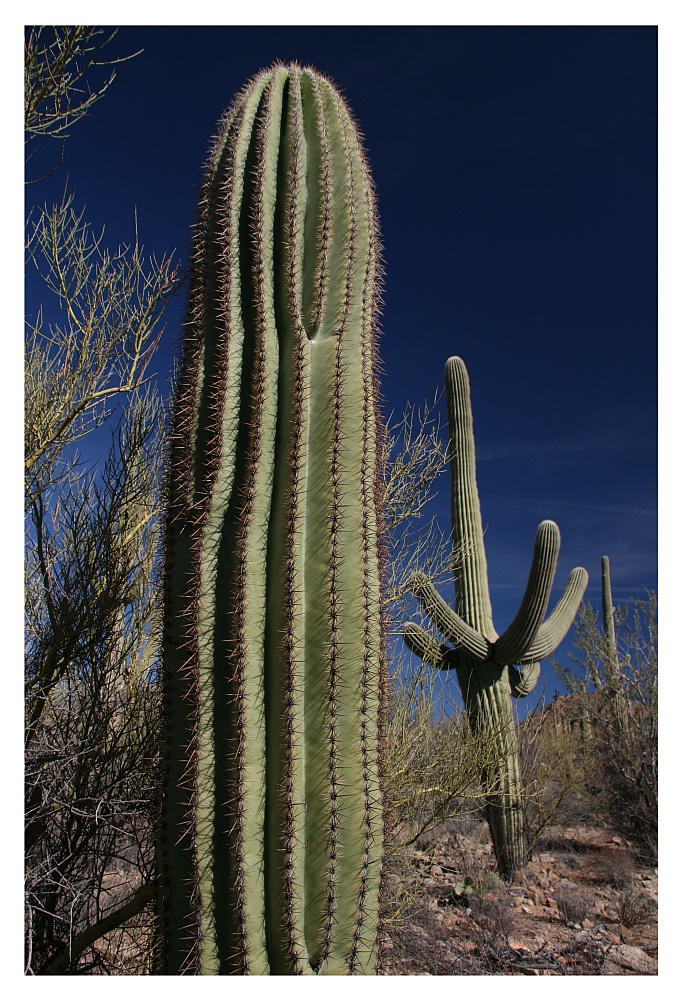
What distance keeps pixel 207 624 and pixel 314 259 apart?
134cm

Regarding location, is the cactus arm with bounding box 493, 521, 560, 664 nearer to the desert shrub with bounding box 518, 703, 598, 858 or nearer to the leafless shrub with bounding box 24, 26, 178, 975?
the desert shrub with bounding box 518, 703, 598, 858

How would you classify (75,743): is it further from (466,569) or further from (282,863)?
(466,569)

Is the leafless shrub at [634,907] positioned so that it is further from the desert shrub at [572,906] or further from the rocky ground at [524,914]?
the desert shrub at [572,906]

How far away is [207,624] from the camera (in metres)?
1.89

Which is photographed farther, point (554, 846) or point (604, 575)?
point (604, 575)

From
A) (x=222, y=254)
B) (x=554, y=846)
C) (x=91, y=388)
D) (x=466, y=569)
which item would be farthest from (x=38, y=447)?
(x=554, y=846)

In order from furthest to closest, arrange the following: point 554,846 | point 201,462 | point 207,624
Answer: point 554,846, point 201,462, point 207,624

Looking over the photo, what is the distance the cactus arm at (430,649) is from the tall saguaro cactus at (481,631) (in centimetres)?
1

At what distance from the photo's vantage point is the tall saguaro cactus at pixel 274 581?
5.68 ft

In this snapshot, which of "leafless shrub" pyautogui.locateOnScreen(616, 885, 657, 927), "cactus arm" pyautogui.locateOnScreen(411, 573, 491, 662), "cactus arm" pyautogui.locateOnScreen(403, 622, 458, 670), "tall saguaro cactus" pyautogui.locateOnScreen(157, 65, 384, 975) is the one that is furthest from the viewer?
"cactus arm" pyautogui.locateOnScreen(411, 573, 491, 662)

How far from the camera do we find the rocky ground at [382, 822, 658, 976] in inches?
205

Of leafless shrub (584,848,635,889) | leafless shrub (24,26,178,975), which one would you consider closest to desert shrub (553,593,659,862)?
leafless shrub (584,848,635,889)

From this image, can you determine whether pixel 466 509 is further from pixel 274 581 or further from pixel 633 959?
pixel 274 581

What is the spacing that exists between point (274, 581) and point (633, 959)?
600 cm
